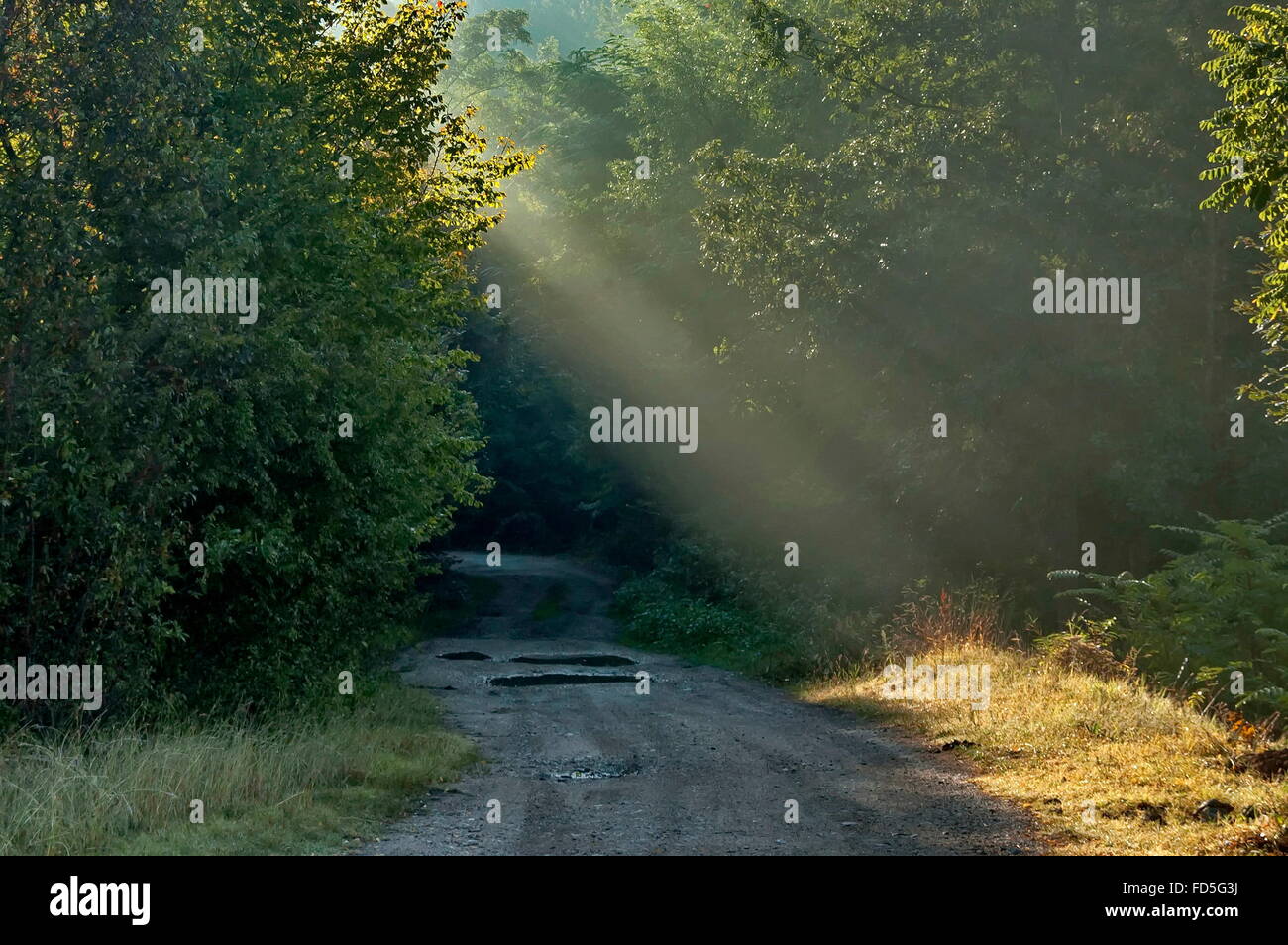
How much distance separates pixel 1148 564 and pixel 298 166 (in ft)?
54.5

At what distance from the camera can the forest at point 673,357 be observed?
1109cm

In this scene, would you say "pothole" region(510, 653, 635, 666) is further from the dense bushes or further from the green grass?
the green grass

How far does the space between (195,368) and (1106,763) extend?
9.02 metres

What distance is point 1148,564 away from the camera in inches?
925

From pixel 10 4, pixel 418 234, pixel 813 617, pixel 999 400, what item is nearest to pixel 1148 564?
pixel 999 400

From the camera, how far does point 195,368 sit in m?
12.1

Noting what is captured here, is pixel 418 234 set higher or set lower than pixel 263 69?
lower

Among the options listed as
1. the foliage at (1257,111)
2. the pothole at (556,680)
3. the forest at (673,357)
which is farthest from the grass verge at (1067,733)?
the foliage at (1257,111)

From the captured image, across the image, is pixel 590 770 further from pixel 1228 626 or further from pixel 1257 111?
pixel 1257 111

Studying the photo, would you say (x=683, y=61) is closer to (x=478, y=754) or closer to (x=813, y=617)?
(x=813, y=617)

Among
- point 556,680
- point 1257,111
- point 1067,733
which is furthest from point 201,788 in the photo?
point 556,680

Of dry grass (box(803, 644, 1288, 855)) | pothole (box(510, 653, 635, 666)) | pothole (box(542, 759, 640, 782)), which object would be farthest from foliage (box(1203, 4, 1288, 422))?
pothole (box(510, 653, 635, 666))

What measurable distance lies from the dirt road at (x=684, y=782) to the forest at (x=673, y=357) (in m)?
0.87

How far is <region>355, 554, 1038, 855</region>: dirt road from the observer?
924cm
